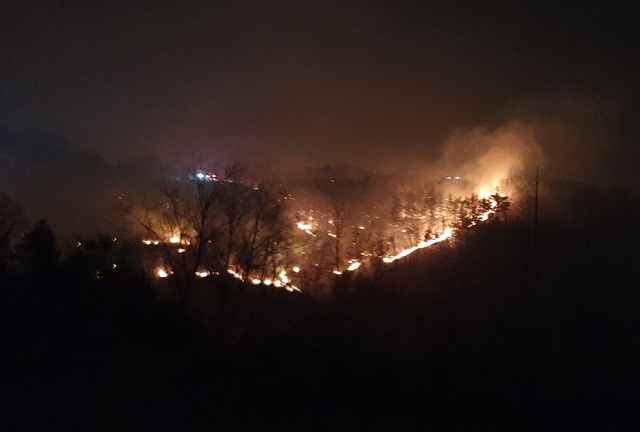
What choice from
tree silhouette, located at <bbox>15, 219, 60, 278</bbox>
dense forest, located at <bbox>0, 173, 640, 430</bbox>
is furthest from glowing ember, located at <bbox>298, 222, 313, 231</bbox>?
tree silhouette, located at <bbox>15, 219, 60, 278</bbox>

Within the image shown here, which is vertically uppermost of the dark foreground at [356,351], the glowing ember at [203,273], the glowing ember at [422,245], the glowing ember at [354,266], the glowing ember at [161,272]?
the glowing ember at [422,245]

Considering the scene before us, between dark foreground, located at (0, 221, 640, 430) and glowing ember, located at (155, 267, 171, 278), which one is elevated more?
glowing ember, located at (155, 267, 171, 278)

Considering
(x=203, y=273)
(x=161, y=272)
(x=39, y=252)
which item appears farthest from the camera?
(x=203, y=273)

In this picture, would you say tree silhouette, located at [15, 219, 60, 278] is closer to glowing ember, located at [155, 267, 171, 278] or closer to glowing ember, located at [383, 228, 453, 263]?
glowing ember, located at [155, 267, 171, 278]

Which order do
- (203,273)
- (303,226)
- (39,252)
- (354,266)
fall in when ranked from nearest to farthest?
(39,252) < (354,266) < (203,273) < (303,226)

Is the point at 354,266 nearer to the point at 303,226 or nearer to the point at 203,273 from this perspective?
the point at 303,226

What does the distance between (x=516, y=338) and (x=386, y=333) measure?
6114 mm

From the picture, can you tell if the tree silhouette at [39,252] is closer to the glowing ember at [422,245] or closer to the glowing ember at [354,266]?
the glowing ember at [354,266]

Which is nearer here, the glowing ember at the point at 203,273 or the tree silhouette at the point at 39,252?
the tree silhouette at the point at 39,252

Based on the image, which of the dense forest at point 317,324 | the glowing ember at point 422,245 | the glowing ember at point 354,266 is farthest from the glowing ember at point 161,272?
the glowing ember at point 422,245

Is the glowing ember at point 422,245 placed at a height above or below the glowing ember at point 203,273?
above

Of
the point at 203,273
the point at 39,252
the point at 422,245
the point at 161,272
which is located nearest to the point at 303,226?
the point at 203,273

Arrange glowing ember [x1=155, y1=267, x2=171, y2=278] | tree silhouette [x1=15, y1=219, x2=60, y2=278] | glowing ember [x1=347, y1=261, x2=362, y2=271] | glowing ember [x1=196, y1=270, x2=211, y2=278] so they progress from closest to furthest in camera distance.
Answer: tree silhouette [x1=15, y1=219, x2=60, y2=278]
glowing ember [x1=155, y1=267, x2=171, y2=278]
glowing ember [x1=347, y1=261, x2=362, y2=271]
glowing ember [x1=196, y1=270, x2=211, y2=278]

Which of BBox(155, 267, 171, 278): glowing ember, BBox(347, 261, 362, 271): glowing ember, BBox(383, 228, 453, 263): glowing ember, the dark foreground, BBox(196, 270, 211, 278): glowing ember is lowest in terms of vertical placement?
the dark foreground
